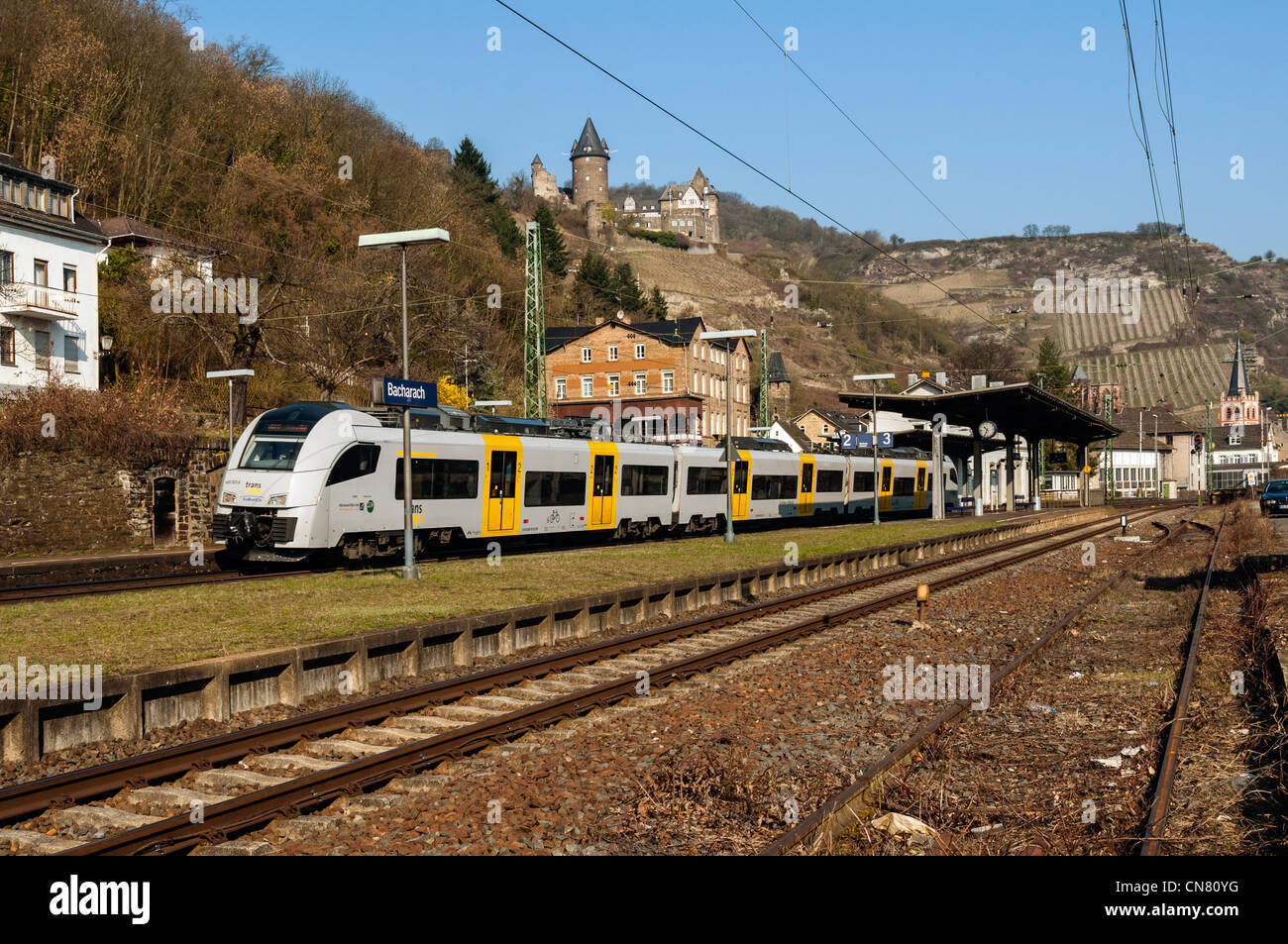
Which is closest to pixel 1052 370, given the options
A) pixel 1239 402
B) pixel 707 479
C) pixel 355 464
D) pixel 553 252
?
pixel 1239 402

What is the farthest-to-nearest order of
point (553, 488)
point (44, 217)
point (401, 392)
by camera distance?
1. point (44, 217)
2. point (553, 488)
3. point (401, 392)

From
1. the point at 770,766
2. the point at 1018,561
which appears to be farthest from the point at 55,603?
the point at 1018,561

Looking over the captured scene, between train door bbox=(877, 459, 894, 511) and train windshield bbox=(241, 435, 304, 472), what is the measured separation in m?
34.7

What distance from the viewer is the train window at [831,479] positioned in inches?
1761

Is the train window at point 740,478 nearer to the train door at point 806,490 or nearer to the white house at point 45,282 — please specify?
the train door at point 806,490

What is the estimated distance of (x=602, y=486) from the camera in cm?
3009

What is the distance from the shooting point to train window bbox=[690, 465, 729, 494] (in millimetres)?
35062

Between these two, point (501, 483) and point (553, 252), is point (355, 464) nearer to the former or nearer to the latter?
point (501, 483)

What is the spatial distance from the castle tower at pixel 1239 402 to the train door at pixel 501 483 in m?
118

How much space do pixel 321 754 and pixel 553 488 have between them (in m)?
19.1

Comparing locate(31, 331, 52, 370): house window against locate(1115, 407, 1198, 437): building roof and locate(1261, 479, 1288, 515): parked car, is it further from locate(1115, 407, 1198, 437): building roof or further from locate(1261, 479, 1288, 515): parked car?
locate(1115, 407, 1198, 437): building roof

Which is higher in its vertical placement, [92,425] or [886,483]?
[92,425]
